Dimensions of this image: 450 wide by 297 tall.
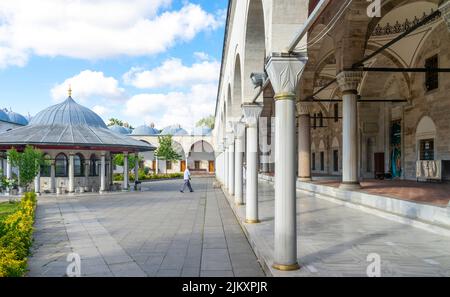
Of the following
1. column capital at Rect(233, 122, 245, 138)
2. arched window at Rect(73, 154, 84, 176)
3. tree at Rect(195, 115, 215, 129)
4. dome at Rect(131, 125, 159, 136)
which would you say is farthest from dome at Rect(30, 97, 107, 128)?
tree at Rect(195, 115, 215, 129)

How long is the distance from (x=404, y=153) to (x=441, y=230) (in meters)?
12.3

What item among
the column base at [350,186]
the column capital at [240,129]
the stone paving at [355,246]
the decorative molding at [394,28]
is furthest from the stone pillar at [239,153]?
the decorative molding at [394,28]

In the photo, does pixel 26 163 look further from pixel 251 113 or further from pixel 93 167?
pixel 251 113

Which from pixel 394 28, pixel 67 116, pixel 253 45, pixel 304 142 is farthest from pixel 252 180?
pixel 67 116

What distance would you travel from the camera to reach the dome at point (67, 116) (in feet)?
74.0

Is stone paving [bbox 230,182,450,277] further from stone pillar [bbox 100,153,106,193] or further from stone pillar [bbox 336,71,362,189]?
stone pillar [bbox 100,153,106,193]

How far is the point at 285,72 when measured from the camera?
4.95 m

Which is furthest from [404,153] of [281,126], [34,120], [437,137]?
[34,120]

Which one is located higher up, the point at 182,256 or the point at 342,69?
the point at 342,69

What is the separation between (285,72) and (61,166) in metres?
19.6

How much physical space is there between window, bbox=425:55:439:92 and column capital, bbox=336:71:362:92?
17.8 ft

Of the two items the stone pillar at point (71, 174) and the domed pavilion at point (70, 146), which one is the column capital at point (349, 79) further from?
the stone pillar at point (71, 174)

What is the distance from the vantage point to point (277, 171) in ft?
16.3

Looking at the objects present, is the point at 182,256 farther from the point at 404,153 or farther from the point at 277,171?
the point at 404,153
